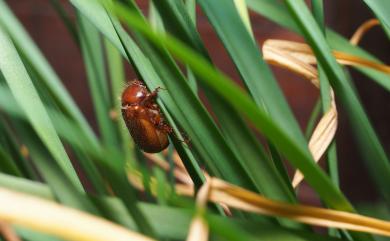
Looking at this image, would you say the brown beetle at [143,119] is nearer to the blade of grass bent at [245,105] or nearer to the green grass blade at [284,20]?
the green grass blade at [284,20]

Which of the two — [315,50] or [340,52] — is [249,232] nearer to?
[315,50]

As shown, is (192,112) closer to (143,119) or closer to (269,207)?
(269,207)

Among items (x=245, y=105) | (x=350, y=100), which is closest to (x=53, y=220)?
(x=245, y=105)

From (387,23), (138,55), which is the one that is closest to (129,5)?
(138,55)

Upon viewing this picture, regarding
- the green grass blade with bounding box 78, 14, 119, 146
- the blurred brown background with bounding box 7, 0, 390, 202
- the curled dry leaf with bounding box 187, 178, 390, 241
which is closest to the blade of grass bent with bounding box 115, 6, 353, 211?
the curled dry leaf with bounding box 187, 178, 390, 241

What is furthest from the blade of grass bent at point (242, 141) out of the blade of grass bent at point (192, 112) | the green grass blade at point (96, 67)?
the green grass blade at point (96, 67)

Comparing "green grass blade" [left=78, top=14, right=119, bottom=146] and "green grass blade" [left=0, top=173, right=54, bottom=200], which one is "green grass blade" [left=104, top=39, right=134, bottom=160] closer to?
"green grass blade" [left=78, top=14, right=119, bottom=146]

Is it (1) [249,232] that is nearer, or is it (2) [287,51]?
(1) [249,232]
